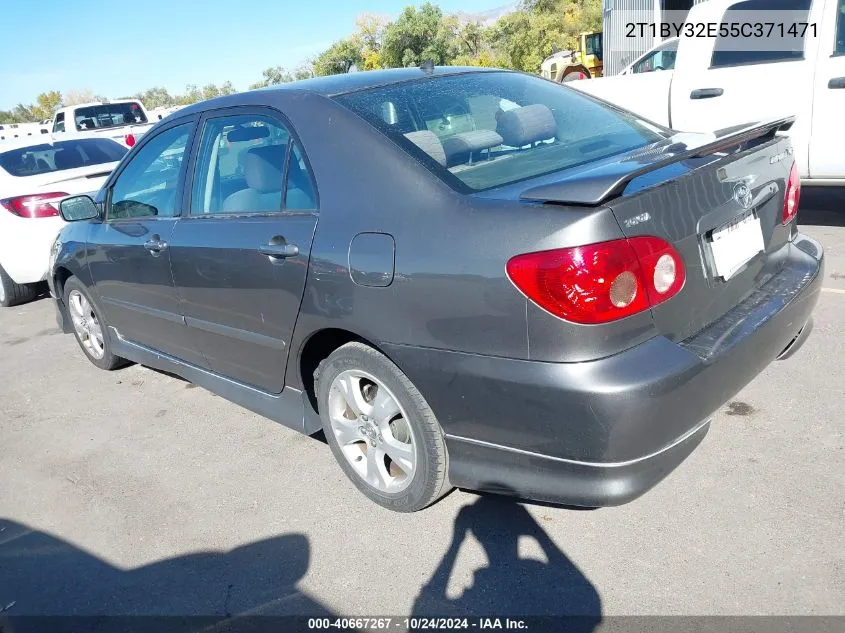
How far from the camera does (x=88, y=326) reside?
500cm

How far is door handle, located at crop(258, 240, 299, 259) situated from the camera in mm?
2855

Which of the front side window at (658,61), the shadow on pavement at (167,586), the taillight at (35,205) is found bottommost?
the shadow on pavement at (167,586)

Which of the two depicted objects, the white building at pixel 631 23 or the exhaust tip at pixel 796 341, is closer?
the exhaust tip at pixel 796 341

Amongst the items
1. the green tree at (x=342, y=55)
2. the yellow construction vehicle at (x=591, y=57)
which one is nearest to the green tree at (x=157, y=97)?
the green tree at (x=342, y=55)

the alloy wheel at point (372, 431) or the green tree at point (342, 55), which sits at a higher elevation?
the green tree at point (342, 55)

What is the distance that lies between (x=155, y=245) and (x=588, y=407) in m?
2.44

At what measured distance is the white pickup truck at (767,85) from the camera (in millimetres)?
5660

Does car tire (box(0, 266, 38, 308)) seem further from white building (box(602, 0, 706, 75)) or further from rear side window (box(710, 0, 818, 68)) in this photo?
white building (box(602, 0, 706, 75))

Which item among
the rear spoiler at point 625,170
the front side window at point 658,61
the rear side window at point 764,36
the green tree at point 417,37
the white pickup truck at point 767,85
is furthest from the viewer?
the green tree at point 417,37

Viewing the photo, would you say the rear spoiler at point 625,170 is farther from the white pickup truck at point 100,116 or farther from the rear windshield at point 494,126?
the white pickup truck at point 100,116

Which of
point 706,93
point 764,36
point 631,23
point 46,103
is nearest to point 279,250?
point 706,93

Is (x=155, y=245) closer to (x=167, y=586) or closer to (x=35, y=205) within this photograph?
(x=167, y=586)

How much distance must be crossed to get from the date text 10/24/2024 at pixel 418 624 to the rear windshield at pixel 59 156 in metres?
6.17

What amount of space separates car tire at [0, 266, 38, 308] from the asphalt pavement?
12.4 feet
